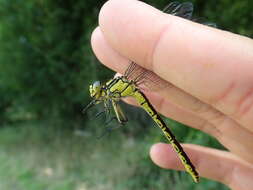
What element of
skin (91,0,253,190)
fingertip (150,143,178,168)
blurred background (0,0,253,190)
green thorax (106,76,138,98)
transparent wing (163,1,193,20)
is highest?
blurred background (0,0,253,190)

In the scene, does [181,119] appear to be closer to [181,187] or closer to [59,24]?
[181,187]

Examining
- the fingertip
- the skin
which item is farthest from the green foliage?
the skin

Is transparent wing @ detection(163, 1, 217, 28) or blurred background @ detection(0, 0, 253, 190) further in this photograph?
blurred background @ detection(0, 0, 253, 190)

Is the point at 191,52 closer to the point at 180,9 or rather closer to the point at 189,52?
the point at 189,52

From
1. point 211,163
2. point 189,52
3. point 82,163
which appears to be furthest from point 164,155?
point 82,163

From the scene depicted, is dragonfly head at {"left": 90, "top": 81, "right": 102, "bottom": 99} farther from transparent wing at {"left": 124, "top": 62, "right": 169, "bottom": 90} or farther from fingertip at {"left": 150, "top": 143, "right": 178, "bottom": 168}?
fingertip at {"left": 150, "top": 143, "right": 178, "bottom": 168}

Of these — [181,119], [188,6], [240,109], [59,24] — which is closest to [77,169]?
[59,24]

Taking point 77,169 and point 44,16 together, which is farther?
point 44,16
